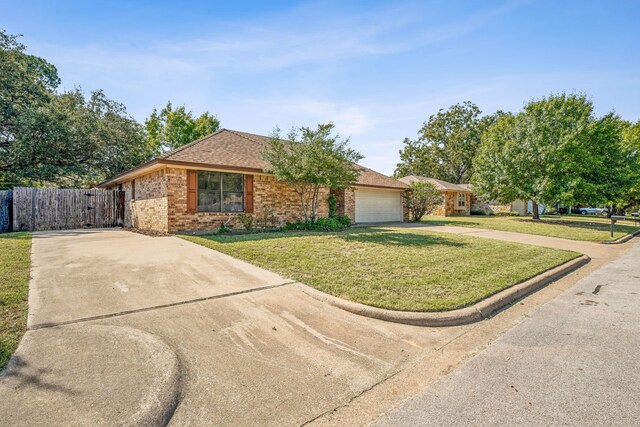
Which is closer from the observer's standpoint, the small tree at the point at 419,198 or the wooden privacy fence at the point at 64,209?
the wooden privacy fence at the point at 64,209

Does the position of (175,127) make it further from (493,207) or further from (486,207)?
(493,207)

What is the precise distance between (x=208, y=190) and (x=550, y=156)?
2022cm

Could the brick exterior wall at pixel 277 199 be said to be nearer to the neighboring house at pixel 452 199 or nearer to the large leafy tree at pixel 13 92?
the large leafy tree at pixel 13 92

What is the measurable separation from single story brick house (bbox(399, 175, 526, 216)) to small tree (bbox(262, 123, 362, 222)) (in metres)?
19.0

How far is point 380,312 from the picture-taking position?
13.8ft

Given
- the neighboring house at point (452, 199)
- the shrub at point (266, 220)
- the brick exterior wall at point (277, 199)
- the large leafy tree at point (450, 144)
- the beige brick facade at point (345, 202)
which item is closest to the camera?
the shrub at point (266, 220)

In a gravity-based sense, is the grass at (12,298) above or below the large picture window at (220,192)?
below

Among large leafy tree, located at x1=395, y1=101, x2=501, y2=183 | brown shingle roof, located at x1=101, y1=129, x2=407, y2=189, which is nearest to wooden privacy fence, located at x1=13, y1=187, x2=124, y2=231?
brown shingle roof, located at x1=101, y1=129, x2=407, y2=189

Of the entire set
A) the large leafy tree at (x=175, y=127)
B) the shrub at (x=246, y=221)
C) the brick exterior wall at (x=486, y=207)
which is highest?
the large leafy tree at (x=175, y=127)

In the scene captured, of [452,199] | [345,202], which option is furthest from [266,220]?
[452,199]

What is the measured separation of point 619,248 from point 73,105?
31.6m

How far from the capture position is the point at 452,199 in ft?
104

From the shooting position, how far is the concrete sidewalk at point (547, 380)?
90.3 inches

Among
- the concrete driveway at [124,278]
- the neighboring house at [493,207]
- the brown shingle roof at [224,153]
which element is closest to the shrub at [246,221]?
the brown shingle roof at [224,153]
